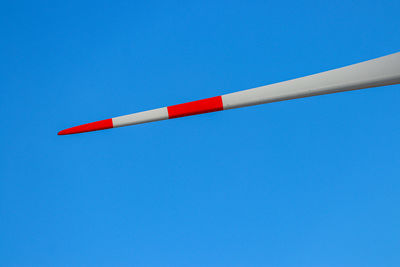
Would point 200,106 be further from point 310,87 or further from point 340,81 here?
point 340,81

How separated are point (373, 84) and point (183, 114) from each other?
115 inches

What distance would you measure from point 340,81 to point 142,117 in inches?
122

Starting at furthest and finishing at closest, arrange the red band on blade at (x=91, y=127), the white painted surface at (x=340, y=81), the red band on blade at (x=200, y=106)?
the red band on blade at (x=91, y=127) → the red band on blade at (x=200, y=106) → the white painted surface at (x=340, y=81)

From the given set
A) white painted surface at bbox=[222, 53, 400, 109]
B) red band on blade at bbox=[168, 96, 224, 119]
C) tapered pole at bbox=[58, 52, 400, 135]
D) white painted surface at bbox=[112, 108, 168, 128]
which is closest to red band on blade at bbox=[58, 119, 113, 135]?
white painted surface at bbox=[112, 108, 168, 128]

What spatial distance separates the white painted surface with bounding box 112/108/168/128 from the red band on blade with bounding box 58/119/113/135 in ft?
0.37

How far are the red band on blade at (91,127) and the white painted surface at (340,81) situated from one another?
8.04ft

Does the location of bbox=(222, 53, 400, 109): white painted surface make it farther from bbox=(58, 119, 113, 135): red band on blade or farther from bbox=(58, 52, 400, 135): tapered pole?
bbox=(58, 119, 113, 135): red band on blade

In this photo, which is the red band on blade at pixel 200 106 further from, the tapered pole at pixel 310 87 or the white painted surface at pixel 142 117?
the white painted surface at pixel 142 117

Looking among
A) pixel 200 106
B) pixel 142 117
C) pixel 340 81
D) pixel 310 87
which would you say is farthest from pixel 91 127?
pixel 340 81

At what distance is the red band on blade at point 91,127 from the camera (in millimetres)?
6750

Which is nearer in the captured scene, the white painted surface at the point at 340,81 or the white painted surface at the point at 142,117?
the white painted surface at the point at 340,81

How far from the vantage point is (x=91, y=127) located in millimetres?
6832

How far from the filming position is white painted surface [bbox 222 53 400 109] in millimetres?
6297

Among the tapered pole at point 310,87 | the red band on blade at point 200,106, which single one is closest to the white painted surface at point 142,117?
the tapered pole at point 310,87
